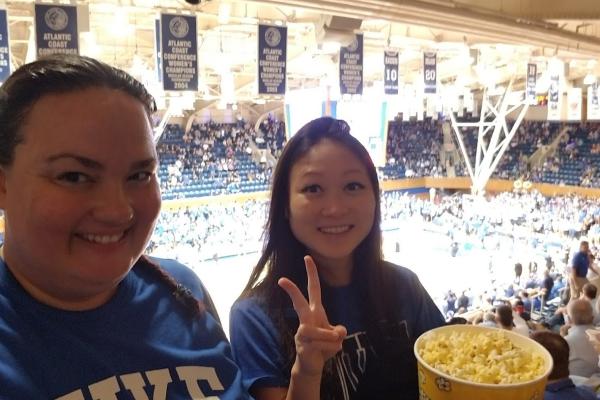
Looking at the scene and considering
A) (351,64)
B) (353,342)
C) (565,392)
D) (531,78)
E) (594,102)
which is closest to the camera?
(353,342)

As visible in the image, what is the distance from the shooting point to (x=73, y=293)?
42.9 inches

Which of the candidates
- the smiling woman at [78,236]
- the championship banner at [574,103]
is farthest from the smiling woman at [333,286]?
the championship banner at [574,103]

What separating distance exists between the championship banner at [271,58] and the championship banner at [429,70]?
14.4 feet

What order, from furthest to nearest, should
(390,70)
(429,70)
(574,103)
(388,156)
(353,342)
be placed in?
(388,156) < (574,103) < (429,70) < (390,70) < (353,342)

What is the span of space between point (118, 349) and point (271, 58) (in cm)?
651

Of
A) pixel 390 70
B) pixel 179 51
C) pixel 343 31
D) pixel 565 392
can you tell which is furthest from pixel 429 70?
pixel 565 392

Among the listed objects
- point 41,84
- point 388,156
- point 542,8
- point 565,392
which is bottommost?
point 565,392

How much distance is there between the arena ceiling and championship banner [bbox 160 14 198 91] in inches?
14.3

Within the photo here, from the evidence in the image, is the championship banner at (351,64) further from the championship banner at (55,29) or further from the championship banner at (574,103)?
the championship banner at (574,103)

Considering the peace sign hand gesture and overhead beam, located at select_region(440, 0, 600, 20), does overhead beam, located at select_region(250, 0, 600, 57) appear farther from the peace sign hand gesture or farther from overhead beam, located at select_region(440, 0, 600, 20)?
the peace sign hand gesture

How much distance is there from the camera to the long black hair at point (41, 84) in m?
1.00

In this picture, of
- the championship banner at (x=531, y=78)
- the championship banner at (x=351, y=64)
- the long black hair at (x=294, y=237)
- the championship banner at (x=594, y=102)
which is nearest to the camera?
the long black hair at (x=294, y=237)

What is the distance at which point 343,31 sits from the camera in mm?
6668

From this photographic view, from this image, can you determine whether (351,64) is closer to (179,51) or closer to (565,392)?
(179,51)
